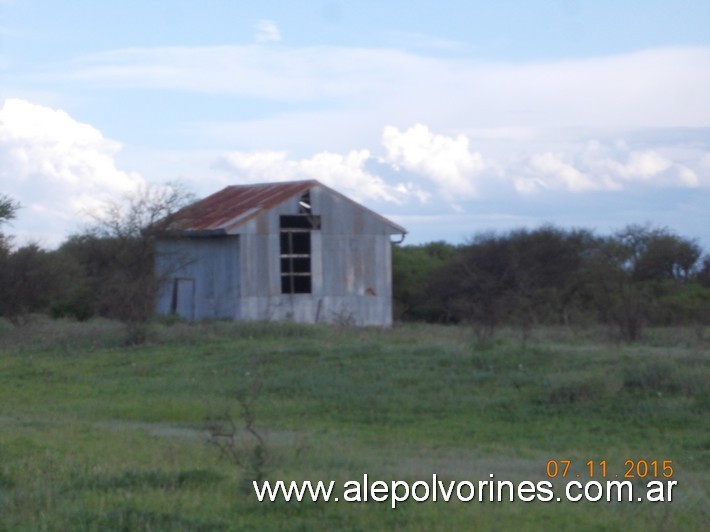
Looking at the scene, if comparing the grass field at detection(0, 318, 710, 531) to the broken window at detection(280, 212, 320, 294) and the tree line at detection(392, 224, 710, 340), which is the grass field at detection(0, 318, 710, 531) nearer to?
the broken window at detection(280, 212, 320, 294)

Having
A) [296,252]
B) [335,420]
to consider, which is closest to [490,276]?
[296,252]

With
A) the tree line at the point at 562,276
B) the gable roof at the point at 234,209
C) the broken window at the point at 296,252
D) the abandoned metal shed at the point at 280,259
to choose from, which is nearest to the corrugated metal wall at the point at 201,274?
the abandoned metal shed at the point at 280,259

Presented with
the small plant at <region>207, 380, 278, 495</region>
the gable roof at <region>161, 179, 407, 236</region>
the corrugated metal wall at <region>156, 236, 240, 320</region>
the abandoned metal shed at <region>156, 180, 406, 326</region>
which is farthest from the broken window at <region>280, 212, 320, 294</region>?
the small plant at <region>207, 380, 278, 495</region>

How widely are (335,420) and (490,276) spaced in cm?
2597

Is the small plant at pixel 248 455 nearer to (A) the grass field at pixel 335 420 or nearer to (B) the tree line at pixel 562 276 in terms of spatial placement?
(A) the grass field at pixel 335 420

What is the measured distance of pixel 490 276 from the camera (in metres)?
40.3

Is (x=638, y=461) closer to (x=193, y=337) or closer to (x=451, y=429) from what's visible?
(x=451, y=429)

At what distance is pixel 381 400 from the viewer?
52.7 feet

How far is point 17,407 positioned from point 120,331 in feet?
28.8

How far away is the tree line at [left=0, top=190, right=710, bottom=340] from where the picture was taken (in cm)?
3275

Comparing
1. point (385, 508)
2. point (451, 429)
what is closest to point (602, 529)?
point (385, 508)

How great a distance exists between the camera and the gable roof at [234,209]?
32.0m
